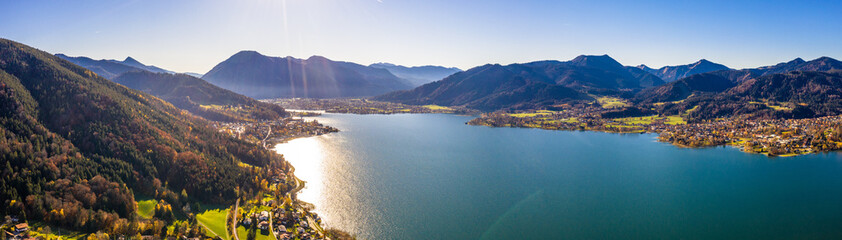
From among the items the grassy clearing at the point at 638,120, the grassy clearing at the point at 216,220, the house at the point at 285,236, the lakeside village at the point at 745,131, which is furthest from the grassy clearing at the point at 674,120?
the grassy clearing at the point at 216,220

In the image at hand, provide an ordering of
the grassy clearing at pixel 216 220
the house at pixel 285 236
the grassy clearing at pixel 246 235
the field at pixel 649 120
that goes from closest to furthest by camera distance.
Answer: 1. the house at pixel 285 236
2. the grassy clearing at pixel 246 235
3. the grassy clearing at pixel 216 220
4. the field at pixel 649 120

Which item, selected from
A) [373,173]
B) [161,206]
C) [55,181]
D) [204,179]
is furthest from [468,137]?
[55,181]

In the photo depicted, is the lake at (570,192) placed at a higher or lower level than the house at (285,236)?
higher

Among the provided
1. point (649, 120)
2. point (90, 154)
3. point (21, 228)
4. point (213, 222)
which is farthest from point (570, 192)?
point (649, 120)

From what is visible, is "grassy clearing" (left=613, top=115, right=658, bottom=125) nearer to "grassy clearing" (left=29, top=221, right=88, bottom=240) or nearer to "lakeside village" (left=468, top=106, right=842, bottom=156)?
"lakeside village" (left=468, top=106, right=842, bottom=156)

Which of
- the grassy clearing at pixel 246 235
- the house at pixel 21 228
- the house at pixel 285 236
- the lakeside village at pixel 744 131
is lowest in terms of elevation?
the grassy clearing at pixel 246 235

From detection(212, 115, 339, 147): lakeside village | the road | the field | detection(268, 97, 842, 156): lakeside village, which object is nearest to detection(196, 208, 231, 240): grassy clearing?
the road

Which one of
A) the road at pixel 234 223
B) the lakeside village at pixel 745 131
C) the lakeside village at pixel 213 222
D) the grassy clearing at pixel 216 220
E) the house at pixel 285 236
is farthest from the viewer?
the lakeside village at pixel 745 131

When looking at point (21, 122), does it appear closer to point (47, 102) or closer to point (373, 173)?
point (47, 102)

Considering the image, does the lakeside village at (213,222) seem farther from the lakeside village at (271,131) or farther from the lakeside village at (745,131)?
the lakeside village at (745,131)
